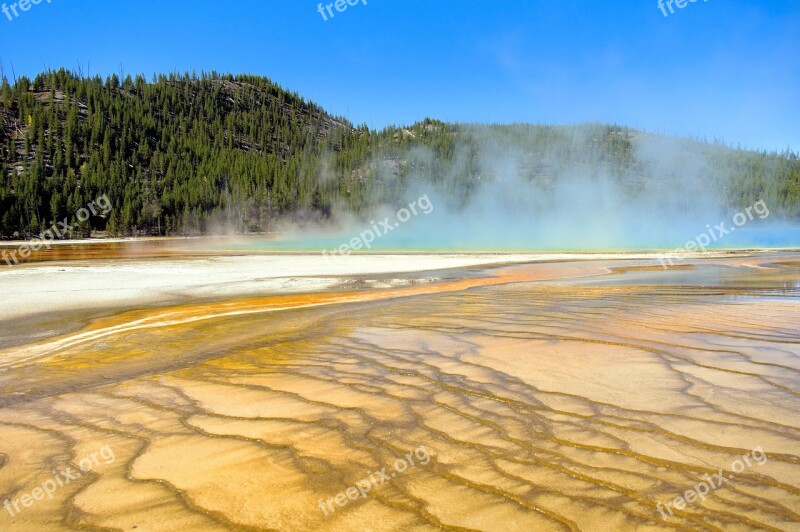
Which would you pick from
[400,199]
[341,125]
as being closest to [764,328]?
[400,199]

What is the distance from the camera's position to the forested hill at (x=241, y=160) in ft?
295

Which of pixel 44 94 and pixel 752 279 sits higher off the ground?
pixel 44 94

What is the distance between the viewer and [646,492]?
9.48ft

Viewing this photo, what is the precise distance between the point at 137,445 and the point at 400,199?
118 metres

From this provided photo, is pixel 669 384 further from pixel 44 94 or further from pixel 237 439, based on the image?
pixel 44 94

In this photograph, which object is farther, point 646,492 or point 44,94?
point 44,94

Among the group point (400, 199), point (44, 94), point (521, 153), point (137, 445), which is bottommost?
point (137, 445)

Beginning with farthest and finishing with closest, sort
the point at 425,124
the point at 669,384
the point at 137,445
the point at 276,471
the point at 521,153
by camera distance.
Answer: the point at 425,124, the point at 521,153, the point at 669,384, the point at 137,445, the point at 276,471

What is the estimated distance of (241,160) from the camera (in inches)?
4857

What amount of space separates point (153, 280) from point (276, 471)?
→ 16131 millimetres

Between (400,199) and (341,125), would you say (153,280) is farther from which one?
(341,125)

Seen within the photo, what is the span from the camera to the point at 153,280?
680 inches

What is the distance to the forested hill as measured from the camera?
90.0 m

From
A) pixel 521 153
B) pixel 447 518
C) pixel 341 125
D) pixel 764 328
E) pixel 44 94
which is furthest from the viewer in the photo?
pixel 341 125
